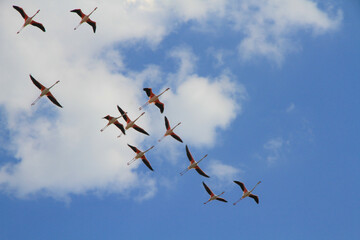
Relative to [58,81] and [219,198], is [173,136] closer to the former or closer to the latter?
[219,198]

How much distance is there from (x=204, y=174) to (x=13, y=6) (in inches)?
948

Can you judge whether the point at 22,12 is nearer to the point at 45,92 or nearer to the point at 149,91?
the point at 45,92

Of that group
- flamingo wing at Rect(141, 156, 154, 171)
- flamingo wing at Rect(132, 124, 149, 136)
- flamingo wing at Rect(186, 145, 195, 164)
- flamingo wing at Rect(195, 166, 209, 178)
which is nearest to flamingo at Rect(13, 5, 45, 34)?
flamingo wing at Rect(132, 124, 149, 136)

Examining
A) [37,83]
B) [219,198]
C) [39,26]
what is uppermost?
[39,26]

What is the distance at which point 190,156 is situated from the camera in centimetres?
6397

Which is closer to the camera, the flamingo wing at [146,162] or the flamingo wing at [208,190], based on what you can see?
the flamingo wing at [208,190]

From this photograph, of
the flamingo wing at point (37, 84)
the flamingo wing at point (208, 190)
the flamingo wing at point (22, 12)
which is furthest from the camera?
the flamingo wing at point (208, 190)

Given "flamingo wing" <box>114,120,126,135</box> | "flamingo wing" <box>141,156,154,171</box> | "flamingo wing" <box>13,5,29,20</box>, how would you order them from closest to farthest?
"flamingo wing" <box>13,5,29,20</box> < "flamingo wing" <box>114,120,126,135</box> < "flamingo wing" <box>141,156,154,171</box>

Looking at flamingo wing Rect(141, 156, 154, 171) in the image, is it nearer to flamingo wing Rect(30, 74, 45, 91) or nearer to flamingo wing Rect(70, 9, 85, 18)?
flamingo wing Rect(30, 74, 45, 91)

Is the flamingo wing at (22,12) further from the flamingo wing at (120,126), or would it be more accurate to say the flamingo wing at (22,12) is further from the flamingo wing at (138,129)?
the flamingo wing at (138,129)

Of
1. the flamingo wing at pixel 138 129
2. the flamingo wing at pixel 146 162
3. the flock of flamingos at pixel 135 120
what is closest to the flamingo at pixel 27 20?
the flock of flamingos at pixel 135 120

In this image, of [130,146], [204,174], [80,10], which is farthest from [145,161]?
[80,10]

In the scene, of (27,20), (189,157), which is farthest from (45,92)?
(189,157)

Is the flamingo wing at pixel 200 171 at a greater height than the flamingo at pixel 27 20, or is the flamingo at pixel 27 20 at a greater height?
the flamingo at pixel 27 20
